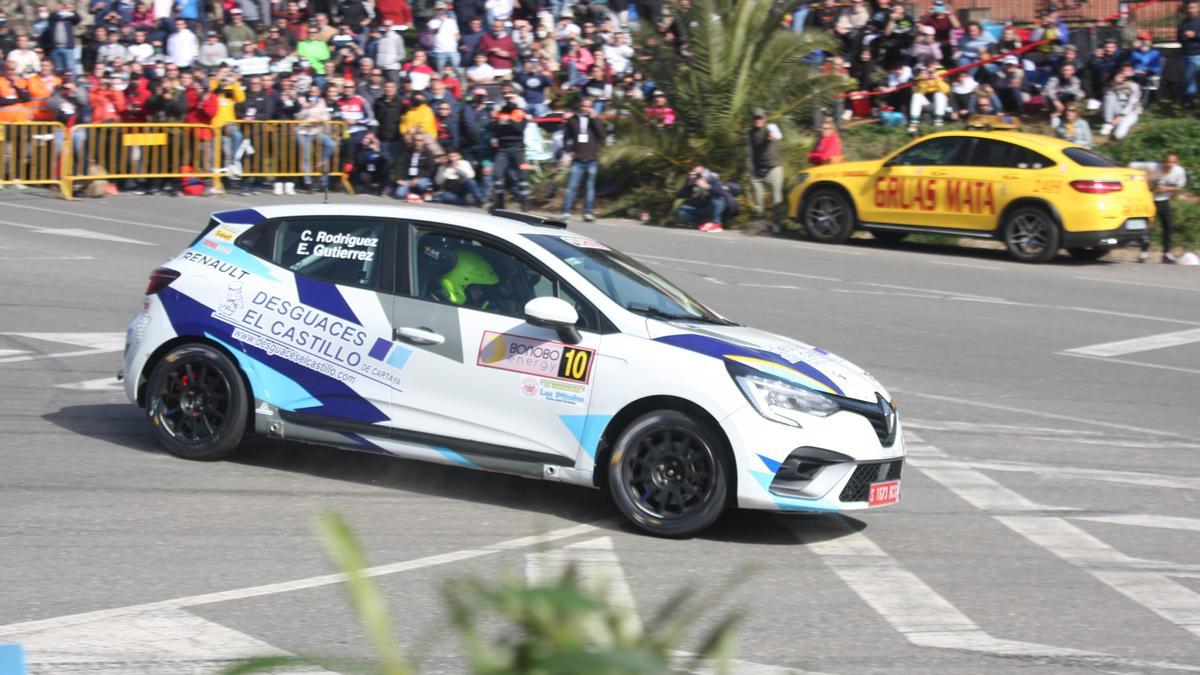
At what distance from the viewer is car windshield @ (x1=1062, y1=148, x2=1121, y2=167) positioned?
20.2m

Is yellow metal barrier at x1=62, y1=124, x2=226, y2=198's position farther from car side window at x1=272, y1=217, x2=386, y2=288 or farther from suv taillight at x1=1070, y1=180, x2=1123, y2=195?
car side window at x1=272, y1=217, x2=386, y2=288

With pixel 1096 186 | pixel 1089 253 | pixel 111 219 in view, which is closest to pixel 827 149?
pixel 1089 253

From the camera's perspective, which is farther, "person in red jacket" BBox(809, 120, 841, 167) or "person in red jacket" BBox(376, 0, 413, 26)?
"person in red jacket" BBox(376, 0, 413, 26)

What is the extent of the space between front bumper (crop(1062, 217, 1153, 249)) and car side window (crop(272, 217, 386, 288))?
13.8 meters

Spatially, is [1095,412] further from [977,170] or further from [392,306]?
[977,170]

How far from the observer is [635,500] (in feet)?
24.8

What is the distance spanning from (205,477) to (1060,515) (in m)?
4.80

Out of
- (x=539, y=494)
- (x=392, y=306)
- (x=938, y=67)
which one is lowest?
(x=539, y=494)

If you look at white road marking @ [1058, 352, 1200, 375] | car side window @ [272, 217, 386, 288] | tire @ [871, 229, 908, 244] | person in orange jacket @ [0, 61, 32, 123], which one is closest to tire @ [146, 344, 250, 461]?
car side window @ [272, 217, 386, 288]

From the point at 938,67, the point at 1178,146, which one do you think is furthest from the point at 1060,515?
the point at 938,67

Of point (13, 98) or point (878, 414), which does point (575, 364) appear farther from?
point (13, 98)

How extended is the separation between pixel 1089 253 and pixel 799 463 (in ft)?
51.8

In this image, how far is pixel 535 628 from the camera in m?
1.29

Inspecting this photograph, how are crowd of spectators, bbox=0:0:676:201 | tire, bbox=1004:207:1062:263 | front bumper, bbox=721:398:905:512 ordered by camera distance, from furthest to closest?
crowd of spectators, bbox=0:0:676:201 → tire, bbox=1004:207:1062:263 → front bumper, bbox=721:398:905:512
